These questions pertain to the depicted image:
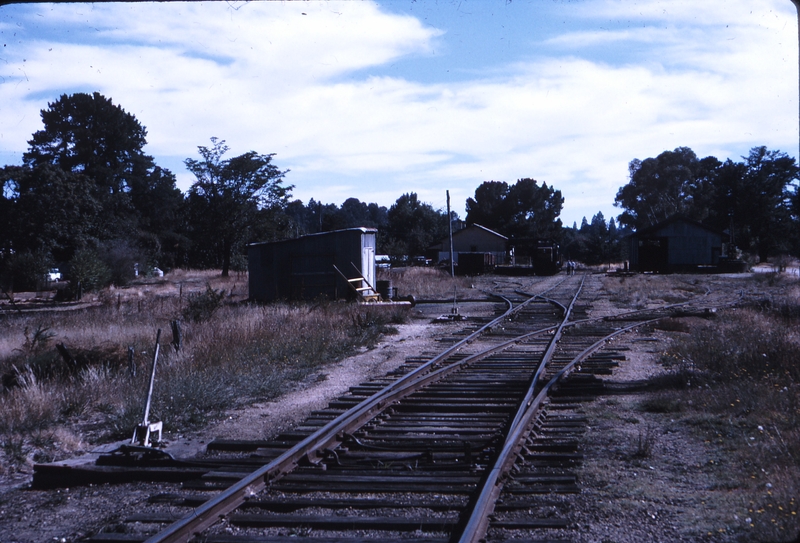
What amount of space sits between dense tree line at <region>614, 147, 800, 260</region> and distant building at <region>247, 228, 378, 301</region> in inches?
1748

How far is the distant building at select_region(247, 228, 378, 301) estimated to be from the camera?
2528 cm

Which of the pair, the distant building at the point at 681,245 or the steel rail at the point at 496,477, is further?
the distant building at the point at 681,245

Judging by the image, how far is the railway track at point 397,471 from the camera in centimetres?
443

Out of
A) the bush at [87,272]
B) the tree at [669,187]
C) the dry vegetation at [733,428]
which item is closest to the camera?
the dry vegetation at [733,428]

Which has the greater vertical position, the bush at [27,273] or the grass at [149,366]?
the bush at [27,273]

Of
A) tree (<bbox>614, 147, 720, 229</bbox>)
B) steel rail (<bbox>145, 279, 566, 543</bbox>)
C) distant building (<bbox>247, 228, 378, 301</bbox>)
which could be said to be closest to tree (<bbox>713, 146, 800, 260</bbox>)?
tree (<bbox>614, 147, 720, 229</bbox>)

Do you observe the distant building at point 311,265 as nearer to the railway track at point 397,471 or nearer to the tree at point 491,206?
the railway track at point 397,471

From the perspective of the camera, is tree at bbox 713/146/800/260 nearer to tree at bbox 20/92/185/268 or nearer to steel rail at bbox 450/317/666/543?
tree at bbox 20/92/185/268

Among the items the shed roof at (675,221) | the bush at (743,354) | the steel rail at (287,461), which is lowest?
the steel rail at (287,461)

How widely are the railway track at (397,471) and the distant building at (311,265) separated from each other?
15.6 m

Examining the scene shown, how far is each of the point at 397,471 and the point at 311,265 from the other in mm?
20674

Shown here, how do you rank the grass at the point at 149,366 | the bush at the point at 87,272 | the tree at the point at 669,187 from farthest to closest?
the tree at the point at 669,187 < the bush at the point at 87,272 < the grass at the point at 149,366

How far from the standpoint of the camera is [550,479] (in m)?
5.36

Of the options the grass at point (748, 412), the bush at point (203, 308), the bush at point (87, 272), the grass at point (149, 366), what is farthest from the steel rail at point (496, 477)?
the bush at point (87, 272)
